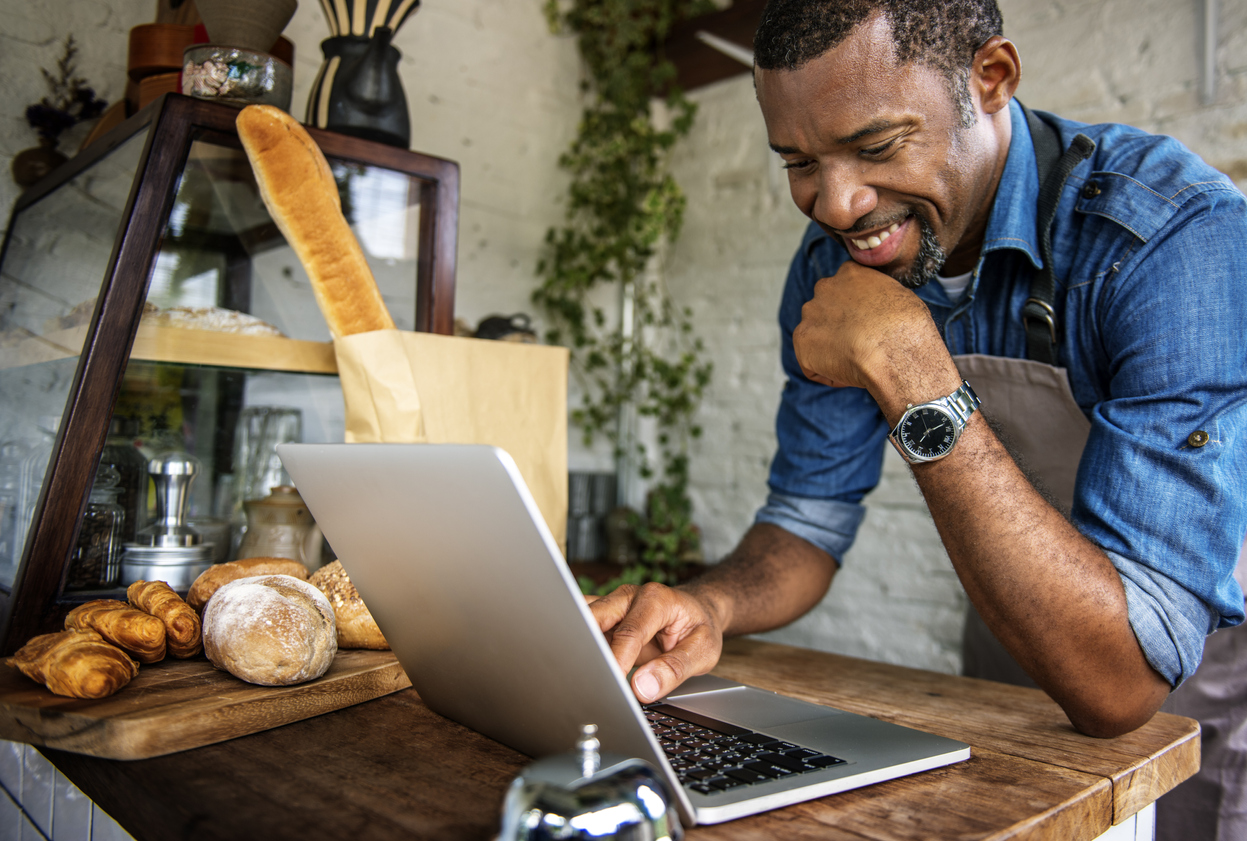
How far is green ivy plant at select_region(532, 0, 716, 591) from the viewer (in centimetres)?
261

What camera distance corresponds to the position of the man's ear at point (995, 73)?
93 centimetres

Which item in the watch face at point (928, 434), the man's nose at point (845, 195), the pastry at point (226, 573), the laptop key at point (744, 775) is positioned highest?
the man's nose at point (845, 195)

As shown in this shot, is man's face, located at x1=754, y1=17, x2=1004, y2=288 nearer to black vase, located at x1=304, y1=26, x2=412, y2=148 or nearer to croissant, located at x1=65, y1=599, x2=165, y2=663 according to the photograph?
black vase, located at x1=304, y1=26, x2=412, y2=148

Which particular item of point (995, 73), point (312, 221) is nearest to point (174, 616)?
point (312, 221)

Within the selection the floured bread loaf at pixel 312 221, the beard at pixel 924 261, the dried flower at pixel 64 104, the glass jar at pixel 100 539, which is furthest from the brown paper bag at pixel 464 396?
the dried flower at pixel 64 104

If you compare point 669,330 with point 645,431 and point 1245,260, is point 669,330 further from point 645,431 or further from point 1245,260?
point 1245,260

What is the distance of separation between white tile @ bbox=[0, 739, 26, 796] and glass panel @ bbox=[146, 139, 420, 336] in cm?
49

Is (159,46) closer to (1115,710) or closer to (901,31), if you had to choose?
(901,31)

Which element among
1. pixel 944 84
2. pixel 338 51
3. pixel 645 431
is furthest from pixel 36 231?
pixel 645 431

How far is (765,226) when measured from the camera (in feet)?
8.83

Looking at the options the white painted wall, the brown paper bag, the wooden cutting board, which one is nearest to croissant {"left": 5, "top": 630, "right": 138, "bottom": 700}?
the wooden cutting board

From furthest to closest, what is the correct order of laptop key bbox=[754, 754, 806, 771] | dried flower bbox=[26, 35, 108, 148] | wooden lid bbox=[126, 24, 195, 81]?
dried flower bbox=[26, 35, 108, 148], wooden lid bbox=[126, 24, 195, 81], laptop key bbox=[754, 754, 806, 771]

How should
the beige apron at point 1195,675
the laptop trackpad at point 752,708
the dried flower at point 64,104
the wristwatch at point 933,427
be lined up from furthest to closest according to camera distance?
1. the dried flower at point 64,104
2. the beige apron at point 1195,675
3. the wristwatch at point 933,427
4. the laptop trackpad at point 752,708

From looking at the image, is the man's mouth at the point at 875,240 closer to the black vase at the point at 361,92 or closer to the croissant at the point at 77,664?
the black vase at the point at 361,92
